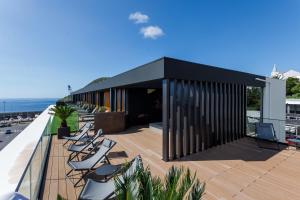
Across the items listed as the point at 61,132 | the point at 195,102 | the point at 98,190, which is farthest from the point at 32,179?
the point at 61,132

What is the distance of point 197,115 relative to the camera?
6.09 m

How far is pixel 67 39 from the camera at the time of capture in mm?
11844

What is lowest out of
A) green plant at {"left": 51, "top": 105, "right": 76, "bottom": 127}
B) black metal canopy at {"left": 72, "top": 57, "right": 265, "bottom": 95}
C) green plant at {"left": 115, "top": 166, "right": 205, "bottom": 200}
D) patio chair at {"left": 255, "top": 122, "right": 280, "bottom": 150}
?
patio chair at {"left": 255, "top": 122, "right": 280, "bottom": 150}

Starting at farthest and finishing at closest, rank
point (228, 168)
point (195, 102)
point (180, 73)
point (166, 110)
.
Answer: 1. point (195, 102)
2. point (180, 73)
3. point (166, 110)
4. point (228, 168)

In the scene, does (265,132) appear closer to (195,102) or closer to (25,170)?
(195,102)

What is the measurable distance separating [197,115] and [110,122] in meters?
5.22

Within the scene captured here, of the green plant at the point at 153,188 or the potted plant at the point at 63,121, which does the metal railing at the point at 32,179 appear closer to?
the green plant at the point at 153,188

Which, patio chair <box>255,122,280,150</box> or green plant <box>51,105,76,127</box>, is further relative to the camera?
green plant <box>51,105,76,127</box>

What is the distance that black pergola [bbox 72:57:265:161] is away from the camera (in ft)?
17.6

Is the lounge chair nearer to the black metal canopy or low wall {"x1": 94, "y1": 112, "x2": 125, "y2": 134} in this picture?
the black metal canopy

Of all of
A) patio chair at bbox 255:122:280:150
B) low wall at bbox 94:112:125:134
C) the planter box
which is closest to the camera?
patio chair at bbox 255:122:280:150

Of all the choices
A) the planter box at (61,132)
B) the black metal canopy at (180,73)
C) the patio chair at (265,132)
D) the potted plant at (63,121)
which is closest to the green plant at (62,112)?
the potted plant at (63,121)

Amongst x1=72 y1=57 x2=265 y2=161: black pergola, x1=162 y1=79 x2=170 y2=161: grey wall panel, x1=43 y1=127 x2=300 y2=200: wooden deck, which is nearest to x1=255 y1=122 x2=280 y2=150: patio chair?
x1=43 y1=127 x2=300 y2=200: wooden deck

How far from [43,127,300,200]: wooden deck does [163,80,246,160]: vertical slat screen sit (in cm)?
36
